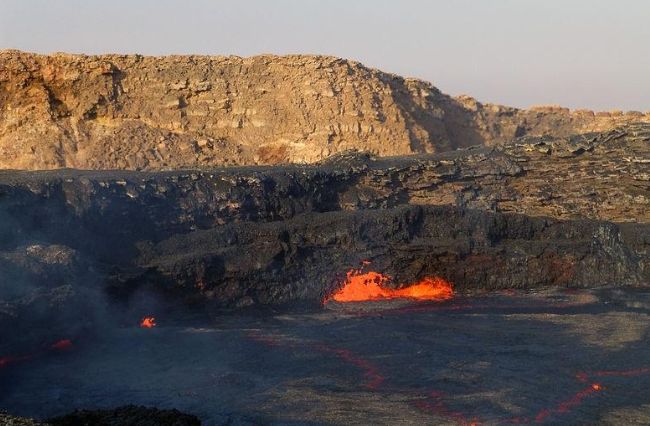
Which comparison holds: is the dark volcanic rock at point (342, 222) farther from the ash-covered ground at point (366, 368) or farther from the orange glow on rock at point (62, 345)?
the ash-covered ground at point (366, 368)

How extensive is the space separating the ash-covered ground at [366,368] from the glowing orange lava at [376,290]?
1.40m

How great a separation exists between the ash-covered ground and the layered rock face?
14.4 m

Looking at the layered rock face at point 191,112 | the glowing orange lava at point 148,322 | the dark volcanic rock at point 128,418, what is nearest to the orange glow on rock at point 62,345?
the glowing orange lava at point 148,322

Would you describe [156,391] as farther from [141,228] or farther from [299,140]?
[299,140]

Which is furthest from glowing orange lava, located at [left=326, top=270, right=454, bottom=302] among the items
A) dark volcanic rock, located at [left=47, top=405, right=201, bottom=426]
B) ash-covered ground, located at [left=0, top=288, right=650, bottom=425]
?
dark volcanic rock, located at [left=47, top=405, right=201, bottom=426]

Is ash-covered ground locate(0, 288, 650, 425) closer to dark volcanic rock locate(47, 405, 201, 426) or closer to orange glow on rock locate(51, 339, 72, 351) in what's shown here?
orange glow on rock locate(51, 339, 72, 351)

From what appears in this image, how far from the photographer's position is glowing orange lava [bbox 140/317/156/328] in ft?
64.6

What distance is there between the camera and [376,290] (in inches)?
915

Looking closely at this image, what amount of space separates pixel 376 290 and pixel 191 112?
15476 mm

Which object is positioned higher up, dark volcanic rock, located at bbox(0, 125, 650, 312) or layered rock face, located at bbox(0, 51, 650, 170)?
layered rock face, located at bbox(0, 51, 650, 170)

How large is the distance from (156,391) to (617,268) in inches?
621

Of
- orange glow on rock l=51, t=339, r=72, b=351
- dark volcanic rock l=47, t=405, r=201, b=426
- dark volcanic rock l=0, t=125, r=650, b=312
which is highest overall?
dark volcanic rock l=0, t=125, r=650, b=312

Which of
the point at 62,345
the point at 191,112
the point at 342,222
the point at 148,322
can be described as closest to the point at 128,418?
the point at 62,345

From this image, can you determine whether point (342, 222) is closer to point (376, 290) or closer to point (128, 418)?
point (376, 290)
